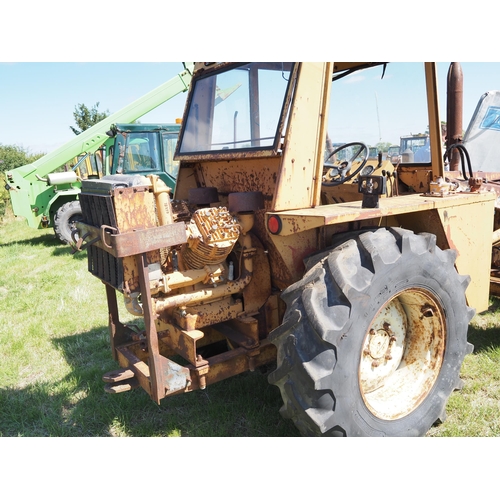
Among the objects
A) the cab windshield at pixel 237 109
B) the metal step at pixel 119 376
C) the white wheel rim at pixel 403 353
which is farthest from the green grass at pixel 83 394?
the cab windshield at pixel 237 109

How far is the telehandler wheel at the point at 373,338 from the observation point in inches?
84.9

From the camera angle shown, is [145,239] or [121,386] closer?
[145,239]

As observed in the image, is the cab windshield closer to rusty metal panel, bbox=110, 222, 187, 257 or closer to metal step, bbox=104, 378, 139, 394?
rusty metal panel, bbox=110, 222, 187, 257

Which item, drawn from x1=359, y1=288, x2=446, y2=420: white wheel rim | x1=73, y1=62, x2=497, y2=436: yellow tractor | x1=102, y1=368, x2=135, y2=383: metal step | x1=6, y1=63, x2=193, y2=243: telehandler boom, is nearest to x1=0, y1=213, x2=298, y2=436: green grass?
x1=73, y1=62, x2=497, y2=436: yellow tractor

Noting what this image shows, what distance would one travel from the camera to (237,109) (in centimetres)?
300

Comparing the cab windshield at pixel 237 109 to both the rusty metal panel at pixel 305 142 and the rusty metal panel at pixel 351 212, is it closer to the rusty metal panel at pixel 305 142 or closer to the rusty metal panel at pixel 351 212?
the rusty metal panel at pixel 305 142

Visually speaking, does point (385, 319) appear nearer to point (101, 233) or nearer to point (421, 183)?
point (421, 183)

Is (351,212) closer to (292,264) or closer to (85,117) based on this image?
(292,264)

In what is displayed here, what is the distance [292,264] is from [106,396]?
180 cm

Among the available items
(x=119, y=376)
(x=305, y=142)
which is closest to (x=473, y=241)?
(x=305, y=142)

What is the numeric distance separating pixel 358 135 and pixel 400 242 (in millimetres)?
1337

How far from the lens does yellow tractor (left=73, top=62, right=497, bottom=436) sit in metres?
2.23

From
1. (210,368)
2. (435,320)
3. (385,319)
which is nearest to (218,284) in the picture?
(210,368)

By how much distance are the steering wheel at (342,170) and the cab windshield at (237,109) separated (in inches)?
37.6
